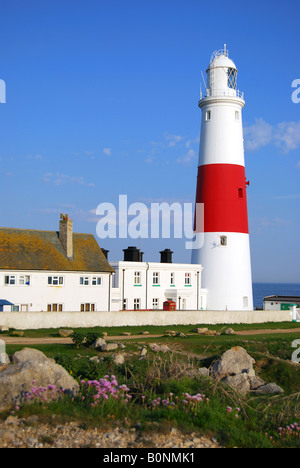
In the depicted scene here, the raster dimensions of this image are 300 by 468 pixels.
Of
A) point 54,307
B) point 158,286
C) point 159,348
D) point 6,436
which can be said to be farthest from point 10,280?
point 6,436

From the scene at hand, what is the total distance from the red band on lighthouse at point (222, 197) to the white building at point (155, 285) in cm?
488

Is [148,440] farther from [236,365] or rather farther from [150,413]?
[236,365]

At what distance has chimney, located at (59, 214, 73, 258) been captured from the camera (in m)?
41.8

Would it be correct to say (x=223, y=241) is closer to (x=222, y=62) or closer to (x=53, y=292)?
(x=53, y=292)

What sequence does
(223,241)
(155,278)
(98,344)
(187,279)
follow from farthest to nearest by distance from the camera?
(187,279) → (155,278) → (223,241) → (98,344)

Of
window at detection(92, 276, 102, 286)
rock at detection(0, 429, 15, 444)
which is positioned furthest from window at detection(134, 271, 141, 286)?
rock at detection(0, 429, 15, 444)

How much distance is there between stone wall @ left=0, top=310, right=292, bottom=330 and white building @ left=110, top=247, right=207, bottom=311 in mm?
6881

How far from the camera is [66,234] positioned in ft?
138

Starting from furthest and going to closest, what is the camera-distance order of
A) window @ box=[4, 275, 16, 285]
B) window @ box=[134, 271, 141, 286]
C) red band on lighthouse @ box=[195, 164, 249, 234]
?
window @ box=[134, 271, 141, 286]
red band on lighthouse @ box=[195, 164, 249, 234]
window @ box=[4, 275, 16, 285]

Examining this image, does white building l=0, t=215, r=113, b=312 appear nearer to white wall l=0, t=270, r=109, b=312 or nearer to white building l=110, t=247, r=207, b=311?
white wall l=0, t=270, r=109, b=312

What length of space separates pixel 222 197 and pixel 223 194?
10.0 inches

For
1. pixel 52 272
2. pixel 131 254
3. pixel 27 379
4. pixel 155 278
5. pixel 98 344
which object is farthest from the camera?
pixel 131 254

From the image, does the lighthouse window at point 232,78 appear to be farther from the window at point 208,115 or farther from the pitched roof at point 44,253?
the pitched roof at point 44,253
